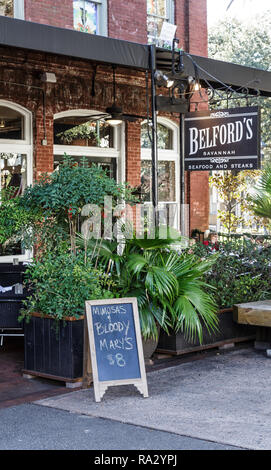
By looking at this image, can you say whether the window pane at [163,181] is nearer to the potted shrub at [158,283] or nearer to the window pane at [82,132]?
the window pane at [82,132]

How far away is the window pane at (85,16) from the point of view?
12562 millimetres

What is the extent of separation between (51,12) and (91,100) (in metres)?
1.65

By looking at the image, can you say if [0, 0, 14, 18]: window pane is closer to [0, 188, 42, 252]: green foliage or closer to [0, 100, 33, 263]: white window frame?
[0, 100, 33, 263]: white window frame

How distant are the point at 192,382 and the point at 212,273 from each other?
71.8 inches

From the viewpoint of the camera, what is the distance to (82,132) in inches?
496

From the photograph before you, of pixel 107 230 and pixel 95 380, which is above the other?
pixel 107 230

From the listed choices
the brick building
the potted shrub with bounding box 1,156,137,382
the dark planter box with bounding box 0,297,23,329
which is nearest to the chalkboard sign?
the potted shrub with bounding box 1,156,137,382

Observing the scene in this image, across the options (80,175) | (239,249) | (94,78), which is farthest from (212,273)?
(94,78)

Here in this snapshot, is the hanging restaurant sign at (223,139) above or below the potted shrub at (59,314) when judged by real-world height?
above

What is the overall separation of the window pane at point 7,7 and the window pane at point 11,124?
1.68 meters

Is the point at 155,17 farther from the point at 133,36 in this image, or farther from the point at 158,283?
the point at 158,283

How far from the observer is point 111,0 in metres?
12.9

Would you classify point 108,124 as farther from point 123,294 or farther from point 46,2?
point 123,294

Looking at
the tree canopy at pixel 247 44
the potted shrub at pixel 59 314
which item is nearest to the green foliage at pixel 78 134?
the potted shrub at pixel 59 314
